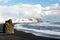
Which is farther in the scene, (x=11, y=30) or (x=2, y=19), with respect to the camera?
(x=2, y=19)

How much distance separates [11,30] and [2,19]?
531 feet

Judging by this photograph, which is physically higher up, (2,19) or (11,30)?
(2,19)

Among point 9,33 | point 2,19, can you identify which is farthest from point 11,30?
point 2,19

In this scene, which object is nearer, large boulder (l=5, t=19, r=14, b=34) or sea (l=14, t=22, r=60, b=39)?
large boulder (l=5, t=19, r=14, b=34)

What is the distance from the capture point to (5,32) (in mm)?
33375

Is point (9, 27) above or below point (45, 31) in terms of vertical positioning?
above

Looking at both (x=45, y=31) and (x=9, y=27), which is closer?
(x=9, y=27)

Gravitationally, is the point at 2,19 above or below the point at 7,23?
above

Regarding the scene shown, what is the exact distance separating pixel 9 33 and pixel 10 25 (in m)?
1.34

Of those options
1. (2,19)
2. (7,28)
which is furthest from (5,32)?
(2,19)

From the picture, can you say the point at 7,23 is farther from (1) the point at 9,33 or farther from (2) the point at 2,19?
(2) the point at 2,19

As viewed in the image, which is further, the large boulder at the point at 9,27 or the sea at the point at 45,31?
the sea at the point at 45,31

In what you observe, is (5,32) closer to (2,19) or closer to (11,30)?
(11,30)

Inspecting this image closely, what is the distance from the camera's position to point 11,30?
32906mm
